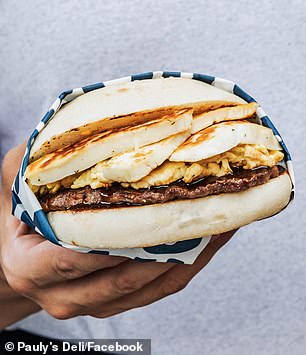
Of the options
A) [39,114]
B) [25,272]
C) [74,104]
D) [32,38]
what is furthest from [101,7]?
[25,272]

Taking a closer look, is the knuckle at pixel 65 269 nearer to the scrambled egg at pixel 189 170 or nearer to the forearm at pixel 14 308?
the scrambled egg at pixel 189 170

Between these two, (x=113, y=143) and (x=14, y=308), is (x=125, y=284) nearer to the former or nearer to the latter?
(x=113, y=143)

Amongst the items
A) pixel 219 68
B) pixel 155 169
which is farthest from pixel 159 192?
pixel 219 68

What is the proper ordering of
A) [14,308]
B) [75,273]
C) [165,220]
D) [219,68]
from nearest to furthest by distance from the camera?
[165,220] → [75,273] → [219,68] → [14,308]

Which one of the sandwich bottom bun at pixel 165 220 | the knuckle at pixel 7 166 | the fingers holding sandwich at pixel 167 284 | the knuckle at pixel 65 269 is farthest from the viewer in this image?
the knuckle at pixel 7 166

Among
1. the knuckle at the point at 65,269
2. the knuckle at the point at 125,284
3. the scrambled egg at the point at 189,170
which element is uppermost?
the scrambled egg at the point at 189,170

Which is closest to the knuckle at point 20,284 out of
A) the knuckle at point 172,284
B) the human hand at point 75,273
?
the human hand at point 75,273
